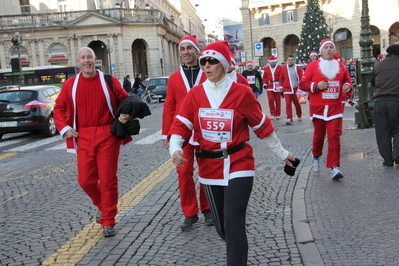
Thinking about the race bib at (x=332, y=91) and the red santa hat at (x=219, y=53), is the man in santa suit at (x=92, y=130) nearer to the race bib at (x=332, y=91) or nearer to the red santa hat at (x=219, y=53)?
the red santa hat at (x=219, y=53)

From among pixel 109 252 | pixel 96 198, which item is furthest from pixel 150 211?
pixel 109 252

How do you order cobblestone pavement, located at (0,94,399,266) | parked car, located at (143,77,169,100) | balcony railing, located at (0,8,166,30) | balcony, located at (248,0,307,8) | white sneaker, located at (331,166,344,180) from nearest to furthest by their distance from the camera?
1. cobblestone pavement, located at (0,94,399,266)
2. white sneaker, located at (331,166,344,180)
3. parked car, located at (143,77,169,100)
4. balcony railing, located at (0,8,166,30)
5. balcony, located at (248,0,307,8)

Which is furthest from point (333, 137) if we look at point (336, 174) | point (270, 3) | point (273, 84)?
point (270, 3)

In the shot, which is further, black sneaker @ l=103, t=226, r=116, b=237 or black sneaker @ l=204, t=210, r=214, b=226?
black sneaker @ l=204, t=210, r=214, b=226

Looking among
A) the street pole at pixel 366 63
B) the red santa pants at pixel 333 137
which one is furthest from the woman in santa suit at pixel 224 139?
the street pole at pixel 366 63

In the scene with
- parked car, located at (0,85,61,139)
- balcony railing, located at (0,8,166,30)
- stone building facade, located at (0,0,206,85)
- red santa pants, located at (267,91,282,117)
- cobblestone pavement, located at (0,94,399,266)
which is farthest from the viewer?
stone building facade, located at (0,0,206,85)

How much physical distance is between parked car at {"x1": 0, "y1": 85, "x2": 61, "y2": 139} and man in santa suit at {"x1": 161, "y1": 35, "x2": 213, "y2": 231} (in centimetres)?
1033

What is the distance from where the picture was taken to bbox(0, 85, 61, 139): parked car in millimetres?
14483

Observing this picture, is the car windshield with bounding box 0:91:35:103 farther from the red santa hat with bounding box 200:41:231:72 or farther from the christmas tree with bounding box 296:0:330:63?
the christmas tree with bounding box 296:0:330:63

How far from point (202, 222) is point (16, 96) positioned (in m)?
11.1

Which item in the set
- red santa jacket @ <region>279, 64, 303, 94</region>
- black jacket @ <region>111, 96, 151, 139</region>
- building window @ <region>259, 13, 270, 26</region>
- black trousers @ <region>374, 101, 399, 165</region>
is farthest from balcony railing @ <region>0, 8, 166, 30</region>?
black jacket @ <region>111, 96, 151, 139</region>

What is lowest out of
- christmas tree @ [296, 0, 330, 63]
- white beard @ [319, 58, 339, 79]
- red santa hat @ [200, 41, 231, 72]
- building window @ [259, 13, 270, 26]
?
white beard @ [319, 58, 339, 79]

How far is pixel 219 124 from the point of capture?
3.59 meters

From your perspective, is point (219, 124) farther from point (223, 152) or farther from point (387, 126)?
point (387, 126)
